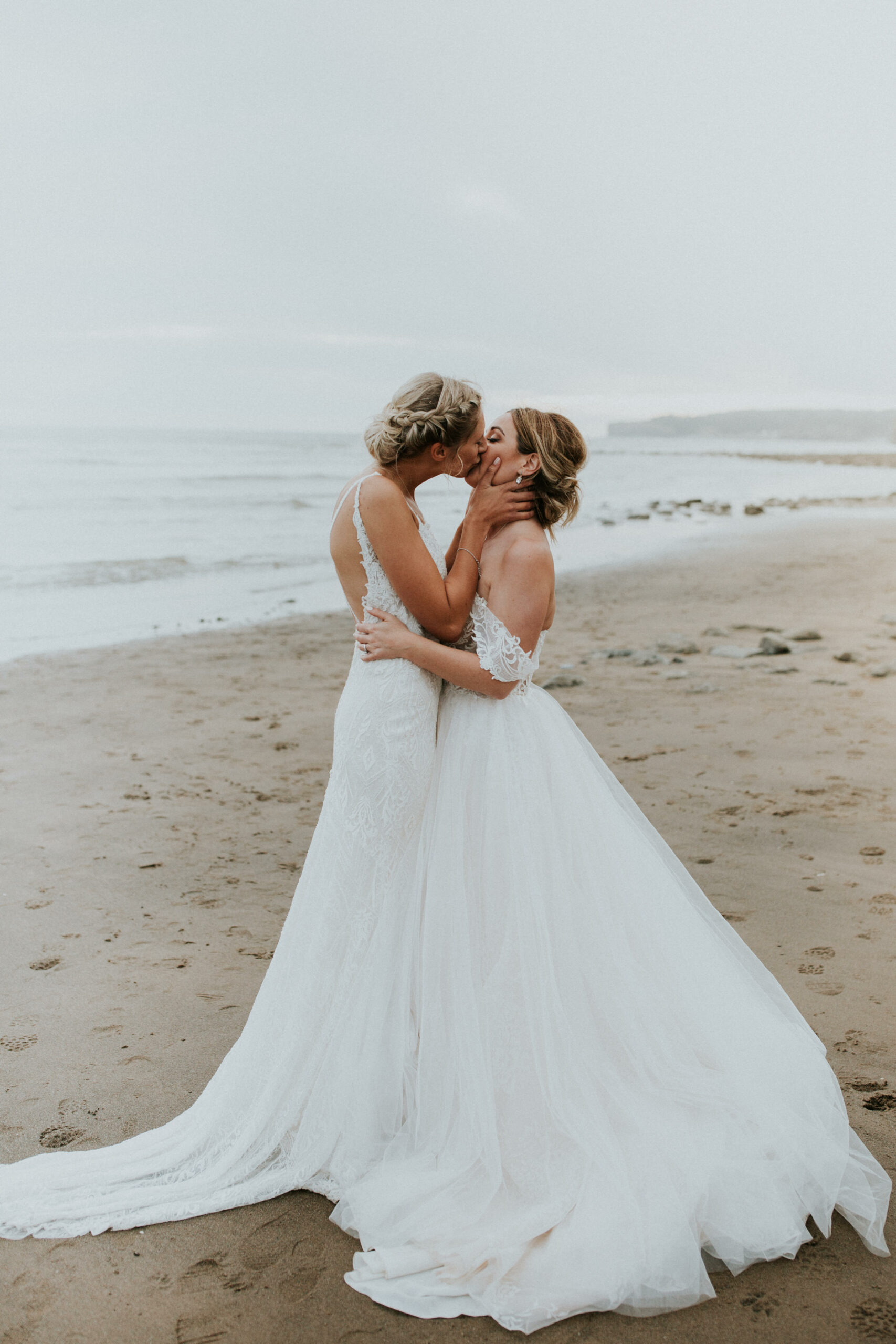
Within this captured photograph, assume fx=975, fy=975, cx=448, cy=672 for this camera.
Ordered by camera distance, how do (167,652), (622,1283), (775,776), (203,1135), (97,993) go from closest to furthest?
1. (622,1283)
2. (203,1135)
3. (97,993)
4. (775,776)
5. (167,652)

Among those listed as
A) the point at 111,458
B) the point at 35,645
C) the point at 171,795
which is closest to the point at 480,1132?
the point at 171,795

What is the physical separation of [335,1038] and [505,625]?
4.07 feet

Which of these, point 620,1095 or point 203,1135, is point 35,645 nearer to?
point 203,1135

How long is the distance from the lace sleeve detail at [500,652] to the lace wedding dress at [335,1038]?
0.63ft

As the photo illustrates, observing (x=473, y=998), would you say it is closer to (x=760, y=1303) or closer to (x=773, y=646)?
(x=760, y=1303)

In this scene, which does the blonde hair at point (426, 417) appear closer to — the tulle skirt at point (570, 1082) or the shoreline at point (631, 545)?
the tulle skirt at point (570, 1082)

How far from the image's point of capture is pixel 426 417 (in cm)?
253

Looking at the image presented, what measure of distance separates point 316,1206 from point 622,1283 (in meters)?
0.85

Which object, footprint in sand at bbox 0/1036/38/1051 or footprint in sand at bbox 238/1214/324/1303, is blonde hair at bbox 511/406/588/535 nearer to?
footprint in sand at bbox 238/1214/324/1303

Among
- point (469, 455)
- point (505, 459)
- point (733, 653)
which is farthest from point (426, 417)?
point (733, 653)

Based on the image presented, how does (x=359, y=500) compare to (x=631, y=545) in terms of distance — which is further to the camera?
(x=631, y=545)

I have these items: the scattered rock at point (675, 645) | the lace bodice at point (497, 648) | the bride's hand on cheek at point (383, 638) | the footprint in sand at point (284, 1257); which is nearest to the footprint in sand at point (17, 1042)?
the footprint in sand at point (284, 1257)

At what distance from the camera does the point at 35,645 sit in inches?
436

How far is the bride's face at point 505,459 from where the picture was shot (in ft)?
8.89
